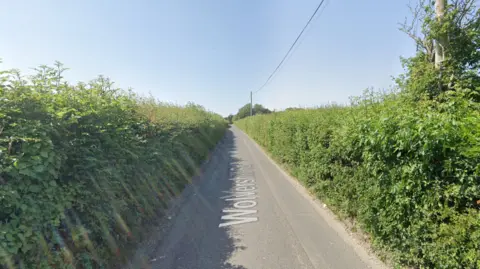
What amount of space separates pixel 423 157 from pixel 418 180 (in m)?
0.28

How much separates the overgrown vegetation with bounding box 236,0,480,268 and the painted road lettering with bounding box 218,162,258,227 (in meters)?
1.84

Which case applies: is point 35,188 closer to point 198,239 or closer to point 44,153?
point 44,153

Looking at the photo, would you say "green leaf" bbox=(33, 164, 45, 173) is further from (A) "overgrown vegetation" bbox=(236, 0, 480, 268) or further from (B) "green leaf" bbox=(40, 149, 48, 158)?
(A) "overgrown vegetation" bbox=(236, 0, 480, 268)

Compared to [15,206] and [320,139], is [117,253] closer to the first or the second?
[15,206]

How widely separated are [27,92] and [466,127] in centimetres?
443

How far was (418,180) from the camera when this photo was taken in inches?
95.0

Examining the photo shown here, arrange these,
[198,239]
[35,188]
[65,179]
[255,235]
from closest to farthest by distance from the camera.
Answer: [35,188]
[65,179]
[198,239]
[255,235]

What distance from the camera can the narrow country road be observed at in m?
3.22

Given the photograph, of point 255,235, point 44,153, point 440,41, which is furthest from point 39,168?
point 440,41

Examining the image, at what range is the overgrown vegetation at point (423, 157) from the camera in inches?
82.2

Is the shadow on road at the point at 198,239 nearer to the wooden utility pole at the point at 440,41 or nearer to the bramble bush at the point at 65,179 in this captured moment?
the bramble bush at the point at 65,179

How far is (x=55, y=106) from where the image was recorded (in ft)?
8.33

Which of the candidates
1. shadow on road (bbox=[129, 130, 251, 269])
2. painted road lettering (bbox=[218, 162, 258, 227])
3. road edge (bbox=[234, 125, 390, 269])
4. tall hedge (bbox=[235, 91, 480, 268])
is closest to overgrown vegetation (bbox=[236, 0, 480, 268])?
tall hedge (bbox=[235, 91, 480, 268])

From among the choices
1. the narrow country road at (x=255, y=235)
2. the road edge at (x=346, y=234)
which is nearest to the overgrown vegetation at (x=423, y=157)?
the road edge at (x=346, y=234)
